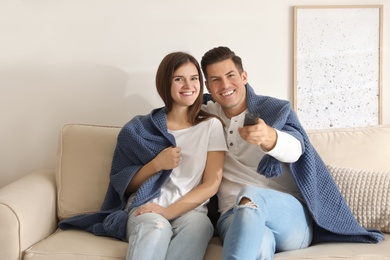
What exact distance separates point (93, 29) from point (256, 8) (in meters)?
0.80

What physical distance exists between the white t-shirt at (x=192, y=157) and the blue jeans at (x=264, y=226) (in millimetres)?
205

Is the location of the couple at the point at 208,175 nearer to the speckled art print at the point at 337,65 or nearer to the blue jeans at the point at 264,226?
the blue jeans at the point at 264,226

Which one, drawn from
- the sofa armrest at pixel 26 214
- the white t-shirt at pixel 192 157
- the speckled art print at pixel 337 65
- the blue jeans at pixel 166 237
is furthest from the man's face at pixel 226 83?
the sofa armrest at pixel 26 214

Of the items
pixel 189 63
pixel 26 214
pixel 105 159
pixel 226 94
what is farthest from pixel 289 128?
pixel 26 214

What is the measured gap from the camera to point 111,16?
2.78 meters

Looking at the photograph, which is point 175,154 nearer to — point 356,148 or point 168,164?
point 168,164

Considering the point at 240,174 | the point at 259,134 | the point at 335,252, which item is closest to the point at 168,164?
the point at 240,174

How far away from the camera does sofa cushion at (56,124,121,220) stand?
7.99 ft

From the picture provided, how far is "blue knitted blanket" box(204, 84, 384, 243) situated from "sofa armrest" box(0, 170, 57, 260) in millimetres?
868

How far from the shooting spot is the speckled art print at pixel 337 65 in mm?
2805

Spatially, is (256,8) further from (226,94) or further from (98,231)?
(98,231)

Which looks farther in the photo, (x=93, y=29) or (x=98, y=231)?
(x=93, y=29)

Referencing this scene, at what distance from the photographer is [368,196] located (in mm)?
2250

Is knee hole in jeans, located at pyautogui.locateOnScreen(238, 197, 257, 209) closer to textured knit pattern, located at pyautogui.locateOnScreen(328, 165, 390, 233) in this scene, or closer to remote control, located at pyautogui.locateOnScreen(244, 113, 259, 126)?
remote control, located at pyautogui.locateOnScreen(244, 113, 259, 126)
